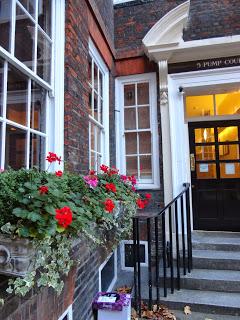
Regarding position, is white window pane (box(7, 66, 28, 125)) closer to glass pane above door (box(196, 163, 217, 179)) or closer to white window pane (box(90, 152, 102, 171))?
white window pane (box(90, 152, 102, 171))

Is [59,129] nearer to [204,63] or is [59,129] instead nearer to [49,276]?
[49,276]

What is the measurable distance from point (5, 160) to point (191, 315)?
2565 mm

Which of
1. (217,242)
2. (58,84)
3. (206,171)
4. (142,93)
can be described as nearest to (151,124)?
(142,93)

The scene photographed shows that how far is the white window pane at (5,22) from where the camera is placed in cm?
212

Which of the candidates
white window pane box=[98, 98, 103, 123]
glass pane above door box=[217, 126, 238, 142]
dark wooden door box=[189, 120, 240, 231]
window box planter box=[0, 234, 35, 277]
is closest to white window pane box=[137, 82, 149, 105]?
white window pane box=[98, 98, 103, 123]

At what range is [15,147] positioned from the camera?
2240 mm

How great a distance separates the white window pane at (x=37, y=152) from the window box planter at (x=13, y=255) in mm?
1161

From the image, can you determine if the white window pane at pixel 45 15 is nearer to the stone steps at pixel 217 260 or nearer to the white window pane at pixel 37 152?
the white window pane at pixel 37 152

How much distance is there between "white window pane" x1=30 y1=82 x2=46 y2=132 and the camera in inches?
101

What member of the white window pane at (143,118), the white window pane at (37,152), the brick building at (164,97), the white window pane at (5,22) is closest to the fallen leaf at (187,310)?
the brick building at (164,97)

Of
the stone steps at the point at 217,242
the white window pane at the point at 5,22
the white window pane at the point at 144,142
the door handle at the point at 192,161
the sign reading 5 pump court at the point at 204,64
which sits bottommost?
the stone steps at the point at 217,242

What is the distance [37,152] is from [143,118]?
2.97 meters

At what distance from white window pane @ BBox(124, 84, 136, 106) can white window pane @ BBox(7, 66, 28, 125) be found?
10.2 feet

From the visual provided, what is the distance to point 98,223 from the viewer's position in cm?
235
